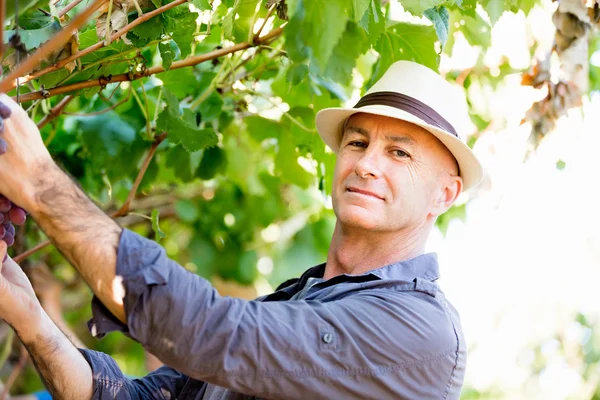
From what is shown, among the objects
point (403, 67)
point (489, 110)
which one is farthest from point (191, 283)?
point (489, 110)

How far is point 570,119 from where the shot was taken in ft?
13.3

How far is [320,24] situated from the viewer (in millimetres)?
1917

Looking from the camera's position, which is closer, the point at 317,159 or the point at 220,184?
the point at 317,159

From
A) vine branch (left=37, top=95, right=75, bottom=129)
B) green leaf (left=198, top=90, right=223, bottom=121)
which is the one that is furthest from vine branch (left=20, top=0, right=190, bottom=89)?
green leaf (left=198, top=90, right=223, bottom=121)

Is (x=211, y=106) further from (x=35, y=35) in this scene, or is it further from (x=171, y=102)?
(x=35, y=35)

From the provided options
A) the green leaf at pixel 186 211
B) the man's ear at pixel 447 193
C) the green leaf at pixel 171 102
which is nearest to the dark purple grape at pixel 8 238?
the green leaf at pixel 171 102

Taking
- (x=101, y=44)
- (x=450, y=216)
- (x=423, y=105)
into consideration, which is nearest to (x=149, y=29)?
(x=101, y=44)

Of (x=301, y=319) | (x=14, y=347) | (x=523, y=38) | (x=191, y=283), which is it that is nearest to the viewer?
(x=191, y=283)

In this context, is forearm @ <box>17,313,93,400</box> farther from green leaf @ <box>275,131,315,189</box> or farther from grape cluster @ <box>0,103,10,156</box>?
green leaf @ <box>275,131,315,189</box>

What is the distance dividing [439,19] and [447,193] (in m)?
0.72

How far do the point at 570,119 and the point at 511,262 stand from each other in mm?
3626

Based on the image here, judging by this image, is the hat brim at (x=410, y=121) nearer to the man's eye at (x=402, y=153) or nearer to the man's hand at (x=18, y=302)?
the man's eye at (x=402, y=153)

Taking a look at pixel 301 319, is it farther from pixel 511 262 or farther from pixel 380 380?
pixel 511 262

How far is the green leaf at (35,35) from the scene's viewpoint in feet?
6.75
